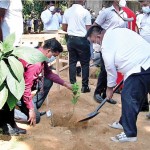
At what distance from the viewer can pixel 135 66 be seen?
12.7 ft

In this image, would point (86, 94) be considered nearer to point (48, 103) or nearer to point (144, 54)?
point (48, 103)

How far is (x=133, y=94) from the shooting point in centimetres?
392

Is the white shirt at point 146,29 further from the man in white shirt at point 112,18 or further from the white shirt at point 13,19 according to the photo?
the white shirt at point 13,19

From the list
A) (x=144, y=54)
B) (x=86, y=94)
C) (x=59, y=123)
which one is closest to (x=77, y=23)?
(x=86, y=94)

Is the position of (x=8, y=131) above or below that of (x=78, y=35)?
below

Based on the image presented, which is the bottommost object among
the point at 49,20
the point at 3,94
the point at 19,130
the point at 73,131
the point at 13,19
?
the point at 73,131

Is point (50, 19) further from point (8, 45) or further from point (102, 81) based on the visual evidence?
point (8, 45)

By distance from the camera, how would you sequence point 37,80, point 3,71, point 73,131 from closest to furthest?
1. point 3,71
2. point 37,80
3. point 73,131

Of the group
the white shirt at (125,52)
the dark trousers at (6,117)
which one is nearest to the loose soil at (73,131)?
the dark trousers at (6,117)

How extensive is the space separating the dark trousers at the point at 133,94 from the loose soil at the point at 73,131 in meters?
0.37

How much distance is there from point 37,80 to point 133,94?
1235mm

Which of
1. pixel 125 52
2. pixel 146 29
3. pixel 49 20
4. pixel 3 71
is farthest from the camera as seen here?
pixel 49 20

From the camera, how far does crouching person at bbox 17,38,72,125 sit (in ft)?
12.6

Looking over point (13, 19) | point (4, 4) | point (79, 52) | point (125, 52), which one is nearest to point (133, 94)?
point (125, 52)
